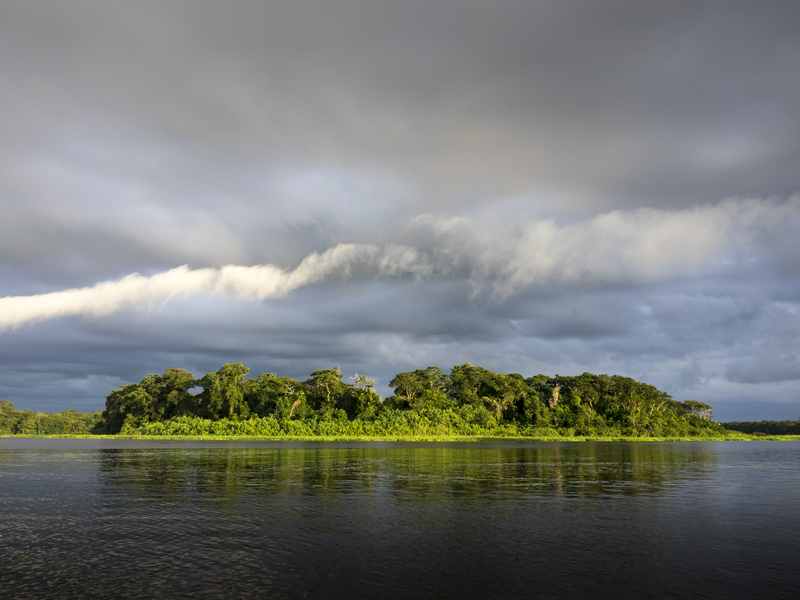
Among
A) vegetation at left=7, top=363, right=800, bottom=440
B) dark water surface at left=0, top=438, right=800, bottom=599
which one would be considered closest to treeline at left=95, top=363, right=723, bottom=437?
vegetation at left=7, top=363, right=800, bottom=440

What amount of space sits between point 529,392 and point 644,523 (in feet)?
444

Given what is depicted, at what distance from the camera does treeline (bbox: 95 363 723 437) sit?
13550cm

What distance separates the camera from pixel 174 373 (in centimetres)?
15312

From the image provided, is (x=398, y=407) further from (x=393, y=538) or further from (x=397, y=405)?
(x=393, y=538)

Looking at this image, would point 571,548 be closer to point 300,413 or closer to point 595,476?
point 595,476

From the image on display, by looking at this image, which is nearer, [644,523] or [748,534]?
[748,534]

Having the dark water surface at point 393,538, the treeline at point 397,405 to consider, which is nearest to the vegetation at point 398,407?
the treeline at point 397,405

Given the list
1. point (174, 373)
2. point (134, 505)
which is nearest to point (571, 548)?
point (134, 505)

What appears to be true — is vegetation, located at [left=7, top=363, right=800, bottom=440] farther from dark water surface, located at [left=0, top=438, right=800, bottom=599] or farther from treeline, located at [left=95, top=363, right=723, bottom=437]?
dark water surface, located at [left=0, top=438, right=800, bottom=599]

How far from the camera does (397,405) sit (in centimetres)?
14550

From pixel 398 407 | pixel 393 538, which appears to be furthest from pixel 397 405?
pixel 393 538

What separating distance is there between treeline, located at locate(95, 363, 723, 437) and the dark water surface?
9711cm

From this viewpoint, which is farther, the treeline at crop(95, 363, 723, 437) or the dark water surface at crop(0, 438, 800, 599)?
the treeline at crop(95, 363, 723, 437)

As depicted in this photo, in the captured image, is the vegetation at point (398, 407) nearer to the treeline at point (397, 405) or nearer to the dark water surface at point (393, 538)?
the treeline at point (397, 405)
